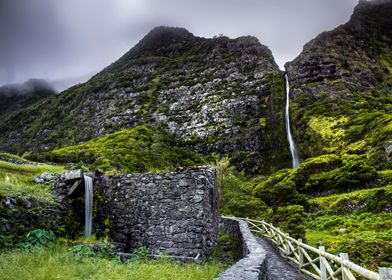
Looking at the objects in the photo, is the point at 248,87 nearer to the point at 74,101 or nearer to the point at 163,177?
the point at 74,101

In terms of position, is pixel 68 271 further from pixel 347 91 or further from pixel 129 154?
pixel 347 91

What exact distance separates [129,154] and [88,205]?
3081 centimetres

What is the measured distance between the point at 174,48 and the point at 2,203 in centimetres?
12188

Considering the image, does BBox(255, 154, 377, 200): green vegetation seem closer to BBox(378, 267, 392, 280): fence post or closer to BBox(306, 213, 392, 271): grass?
BBox(306, 213, 392, 271): grass

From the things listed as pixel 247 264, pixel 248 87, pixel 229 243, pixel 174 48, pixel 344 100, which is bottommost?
pixel 229 243

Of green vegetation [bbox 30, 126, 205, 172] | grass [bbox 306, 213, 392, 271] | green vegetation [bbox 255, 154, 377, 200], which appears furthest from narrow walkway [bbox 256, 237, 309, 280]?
green vegetation [bbox 255, 154, 377, 200]

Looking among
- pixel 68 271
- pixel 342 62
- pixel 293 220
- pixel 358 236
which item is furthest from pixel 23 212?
pixel 342 62

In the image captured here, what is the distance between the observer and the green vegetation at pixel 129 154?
36594mm

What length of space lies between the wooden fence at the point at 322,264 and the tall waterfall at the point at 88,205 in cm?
728

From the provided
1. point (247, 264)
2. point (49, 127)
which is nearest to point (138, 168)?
point (247, 264)

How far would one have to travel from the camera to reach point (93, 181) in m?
12.7

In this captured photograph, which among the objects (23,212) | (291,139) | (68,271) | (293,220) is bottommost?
(293,220)

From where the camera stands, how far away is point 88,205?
39.5 ft

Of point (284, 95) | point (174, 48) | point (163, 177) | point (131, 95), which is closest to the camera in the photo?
point (163, 177)
